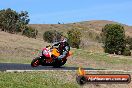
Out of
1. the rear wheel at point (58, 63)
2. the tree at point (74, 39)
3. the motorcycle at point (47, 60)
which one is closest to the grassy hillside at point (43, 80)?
the motorcycle at point (47, 60)

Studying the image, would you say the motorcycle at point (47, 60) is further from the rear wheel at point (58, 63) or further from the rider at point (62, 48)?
the rider at point (62, 48)

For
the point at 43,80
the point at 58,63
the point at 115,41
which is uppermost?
the point at 58,63

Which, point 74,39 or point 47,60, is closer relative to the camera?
point 47,60

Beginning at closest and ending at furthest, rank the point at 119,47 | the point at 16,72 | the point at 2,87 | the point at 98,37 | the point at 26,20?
the point at 2,87
the point at 16,72
the point at 119,47
the point at 26,20
the point at 98,37

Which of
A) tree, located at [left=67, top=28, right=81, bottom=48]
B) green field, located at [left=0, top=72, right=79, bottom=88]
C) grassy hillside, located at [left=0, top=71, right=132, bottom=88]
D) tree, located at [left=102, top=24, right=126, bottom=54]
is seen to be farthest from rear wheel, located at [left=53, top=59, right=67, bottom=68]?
tree, located at [left=67, top=28, right=81, bottom=48]

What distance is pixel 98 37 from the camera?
629 ft

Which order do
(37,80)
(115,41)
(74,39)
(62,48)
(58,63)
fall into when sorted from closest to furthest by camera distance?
(37,80)
(62,48)
(58,63)
(115,41)
(74,39)

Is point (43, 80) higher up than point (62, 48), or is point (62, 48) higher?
point (62, 48)

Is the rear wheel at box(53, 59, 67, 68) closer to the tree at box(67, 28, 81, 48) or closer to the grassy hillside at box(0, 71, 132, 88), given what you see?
the grassy hillside at box(0, 71, 132, 88)

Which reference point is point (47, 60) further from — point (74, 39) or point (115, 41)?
point (74, 39)

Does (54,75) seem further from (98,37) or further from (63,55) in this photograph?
(98,37)

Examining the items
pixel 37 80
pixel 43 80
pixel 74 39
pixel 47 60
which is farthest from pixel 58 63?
pixel 74 39

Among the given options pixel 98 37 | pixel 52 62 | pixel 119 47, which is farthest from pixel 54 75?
pixel 98 37

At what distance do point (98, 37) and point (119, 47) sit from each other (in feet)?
268
